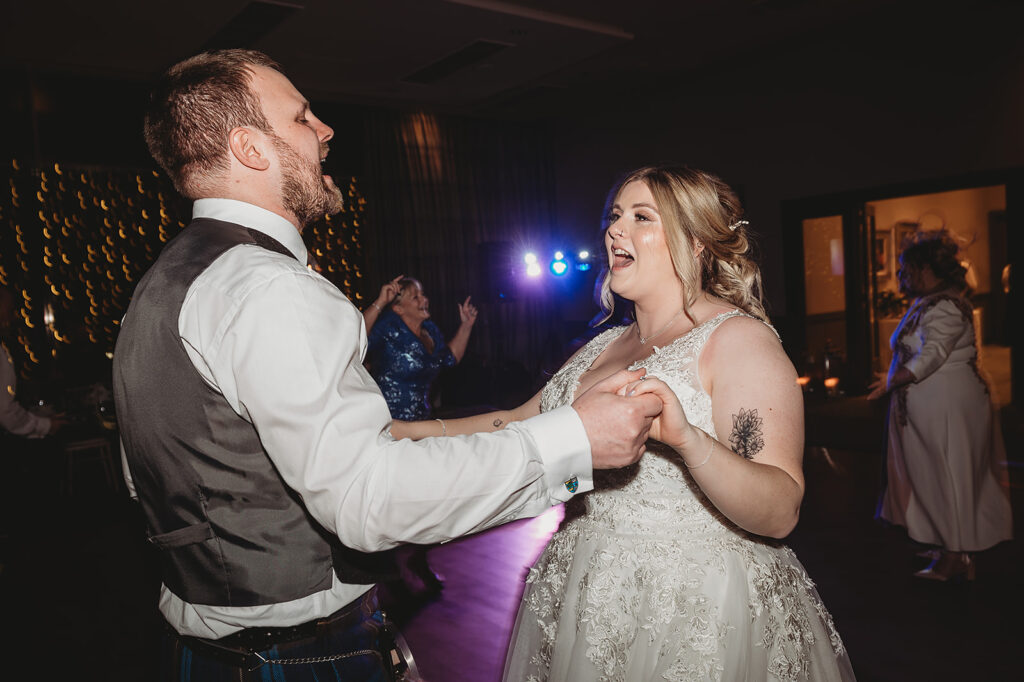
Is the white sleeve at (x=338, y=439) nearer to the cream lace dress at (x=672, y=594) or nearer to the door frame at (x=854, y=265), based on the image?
the cream lace dress at (x=672, y=594)

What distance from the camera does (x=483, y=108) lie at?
916 cm

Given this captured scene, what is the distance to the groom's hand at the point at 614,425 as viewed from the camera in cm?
109

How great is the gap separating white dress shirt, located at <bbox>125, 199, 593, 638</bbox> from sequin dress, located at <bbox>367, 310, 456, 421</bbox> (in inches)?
116

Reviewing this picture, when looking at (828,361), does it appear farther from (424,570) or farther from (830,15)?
(424,570)

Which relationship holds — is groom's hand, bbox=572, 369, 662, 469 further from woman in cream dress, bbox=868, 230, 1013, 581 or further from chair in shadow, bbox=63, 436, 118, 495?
chair in shadow, bbox=63, 436, 118, 495

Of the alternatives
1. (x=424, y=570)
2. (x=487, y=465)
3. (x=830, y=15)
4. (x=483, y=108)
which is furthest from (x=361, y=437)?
(x=483, y=108)

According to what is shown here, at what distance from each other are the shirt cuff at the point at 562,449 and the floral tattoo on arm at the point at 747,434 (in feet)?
1.88

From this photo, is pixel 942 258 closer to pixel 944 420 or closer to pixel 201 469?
pixel 944 420

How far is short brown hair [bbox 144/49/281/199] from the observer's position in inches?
46.2

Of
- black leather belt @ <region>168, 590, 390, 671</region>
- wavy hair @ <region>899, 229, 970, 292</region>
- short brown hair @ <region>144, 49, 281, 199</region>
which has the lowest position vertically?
black leather belt @ <region>168, 590, 390, 671</region>

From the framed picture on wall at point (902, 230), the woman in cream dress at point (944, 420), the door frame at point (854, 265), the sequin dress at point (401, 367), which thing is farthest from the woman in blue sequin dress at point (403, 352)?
the framed picture on wall at point (902, 230)

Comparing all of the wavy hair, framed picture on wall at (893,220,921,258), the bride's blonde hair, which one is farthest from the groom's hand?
framed picture on wall at (893,220,921,258)

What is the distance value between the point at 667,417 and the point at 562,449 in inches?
11.2

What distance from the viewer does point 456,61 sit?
23.2ft
